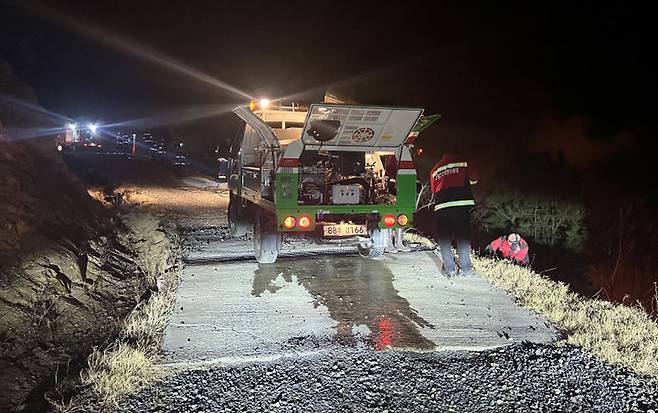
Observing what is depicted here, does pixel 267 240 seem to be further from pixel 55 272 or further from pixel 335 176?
pixel 55 272

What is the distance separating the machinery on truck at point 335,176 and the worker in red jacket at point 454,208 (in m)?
0.44

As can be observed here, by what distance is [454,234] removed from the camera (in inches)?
290

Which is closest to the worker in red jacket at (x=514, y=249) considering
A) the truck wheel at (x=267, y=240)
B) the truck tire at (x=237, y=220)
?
the truck wheel at (x=267, y=240)

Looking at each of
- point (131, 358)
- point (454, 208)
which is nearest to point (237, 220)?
point (454, 208)

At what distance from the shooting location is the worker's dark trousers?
737 centimetres

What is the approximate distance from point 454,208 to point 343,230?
1.54 meters

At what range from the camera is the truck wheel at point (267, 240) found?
306 inches

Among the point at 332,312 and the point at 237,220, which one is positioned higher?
the point at 237,220

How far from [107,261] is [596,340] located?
692 cm

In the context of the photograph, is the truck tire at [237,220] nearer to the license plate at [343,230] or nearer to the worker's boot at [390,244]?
the license plate at [343,230]

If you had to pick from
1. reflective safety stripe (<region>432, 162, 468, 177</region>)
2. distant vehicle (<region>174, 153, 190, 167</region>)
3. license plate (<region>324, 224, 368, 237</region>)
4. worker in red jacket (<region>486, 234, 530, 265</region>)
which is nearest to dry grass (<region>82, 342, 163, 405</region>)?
license plate (<region>324, 224, 368, 237</region>)

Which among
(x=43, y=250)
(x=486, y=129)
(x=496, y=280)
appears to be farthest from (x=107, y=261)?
(x=486, y=129)

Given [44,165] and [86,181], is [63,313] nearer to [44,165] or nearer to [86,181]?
[44,165]

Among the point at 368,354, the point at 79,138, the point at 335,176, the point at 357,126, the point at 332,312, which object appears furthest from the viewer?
the point at 79,138
